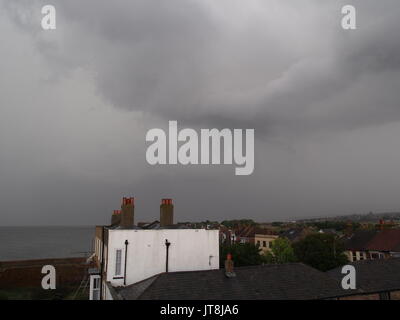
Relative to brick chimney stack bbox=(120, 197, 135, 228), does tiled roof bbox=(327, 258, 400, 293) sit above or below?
below

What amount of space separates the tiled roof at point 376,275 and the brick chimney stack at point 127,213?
1668cm

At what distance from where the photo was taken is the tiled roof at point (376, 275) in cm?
2214

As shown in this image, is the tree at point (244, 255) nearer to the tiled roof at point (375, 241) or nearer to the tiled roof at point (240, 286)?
the tiled roof at point (375, 241)

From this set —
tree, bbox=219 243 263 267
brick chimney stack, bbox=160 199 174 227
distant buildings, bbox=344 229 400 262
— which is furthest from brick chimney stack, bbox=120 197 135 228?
distant buildings, bbox=344 229 400 262

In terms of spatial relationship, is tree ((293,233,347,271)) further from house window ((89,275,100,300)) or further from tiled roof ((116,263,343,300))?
house window ((89,275,100,300))

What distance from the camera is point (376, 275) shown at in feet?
79.6

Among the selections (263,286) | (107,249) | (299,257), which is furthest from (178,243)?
(299,257)

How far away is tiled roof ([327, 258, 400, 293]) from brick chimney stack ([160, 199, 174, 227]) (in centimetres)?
1390

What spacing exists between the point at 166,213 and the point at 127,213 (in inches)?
115

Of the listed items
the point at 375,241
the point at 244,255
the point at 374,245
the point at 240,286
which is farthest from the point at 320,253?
the point at 240,286

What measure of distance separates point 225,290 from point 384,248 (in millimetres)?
41650

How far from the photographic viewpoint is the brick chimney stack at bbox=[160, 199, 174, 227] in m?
23.1

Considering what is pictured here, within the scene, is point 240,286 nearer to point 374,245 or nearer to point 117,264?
point 117,264

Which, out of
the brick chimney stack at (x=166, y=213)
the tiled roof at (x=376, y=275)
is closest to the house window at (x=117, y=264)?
the brick chimney stack at (x=166, y=213)
